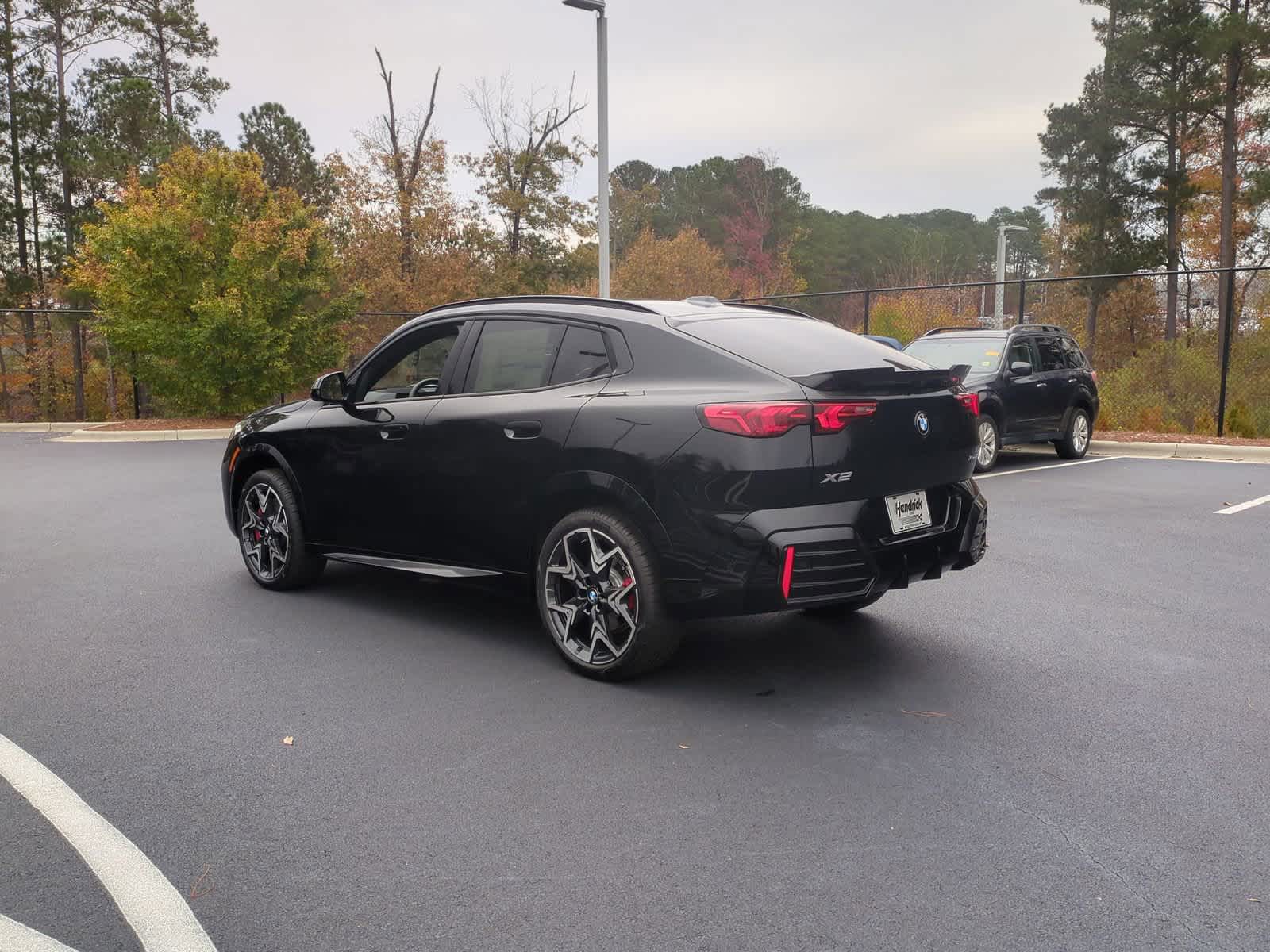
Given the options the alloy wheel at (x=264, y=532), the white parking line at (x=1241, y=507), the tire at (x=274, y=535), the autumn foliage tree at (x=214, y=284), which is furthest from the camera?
the autumn foliage tree at (x=214, y=284)

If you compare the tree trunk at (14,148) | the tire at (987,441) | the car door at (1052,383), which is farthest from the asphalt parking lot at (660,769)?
the tree trunk at (14,148)

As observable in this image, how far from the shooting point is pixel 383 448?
582 centimetres

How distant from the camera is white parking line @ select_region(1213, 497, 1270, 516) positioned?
9.62 metres

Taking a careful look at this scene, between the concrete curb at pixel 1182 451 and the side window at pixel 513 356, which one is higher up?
the side window at pixel 513 356

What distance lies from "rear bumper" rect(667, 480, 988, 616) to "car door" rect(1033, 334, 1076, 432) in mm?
9929

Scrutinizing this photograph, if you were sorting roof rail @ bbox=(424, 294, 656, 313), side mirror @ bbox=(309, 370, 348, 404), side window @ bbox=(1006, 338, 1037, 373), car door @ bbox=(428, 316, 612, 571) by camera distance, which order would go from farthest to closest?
side window @ bbox=(1006, 338, 1037, 373), side mirror @ bbox=(309, 370, 348, 404), roof rail @ bbox=(424, 294, 656, 313), car door @ bbox=(428, 316, 612, 571)

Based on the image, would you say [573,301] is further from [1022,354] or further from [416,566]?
[1022,354]

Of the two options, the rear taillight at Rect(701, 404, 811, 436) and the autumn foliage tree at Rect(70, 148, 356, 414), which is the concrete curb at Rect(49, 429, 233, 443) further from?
the rear taillight at Rect(701, 404, 811, 436)

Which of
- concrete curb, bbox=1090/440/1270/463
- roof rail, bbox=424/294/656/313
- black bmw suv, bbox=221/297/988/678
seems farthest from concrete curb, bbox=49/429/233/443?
concrete curb, bbox=1090/440/1270/463

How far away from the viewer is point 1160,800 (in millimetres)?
3527

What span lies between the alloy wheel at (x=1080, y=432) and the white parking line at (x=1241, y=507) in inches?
148

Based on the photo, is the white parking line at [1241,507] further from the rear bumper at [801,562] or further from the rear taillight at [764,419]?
the rear taillight at [764,419]

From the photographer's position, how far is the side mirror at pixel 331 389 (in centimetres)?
621

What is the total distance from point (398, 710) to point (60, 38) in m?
42.2
